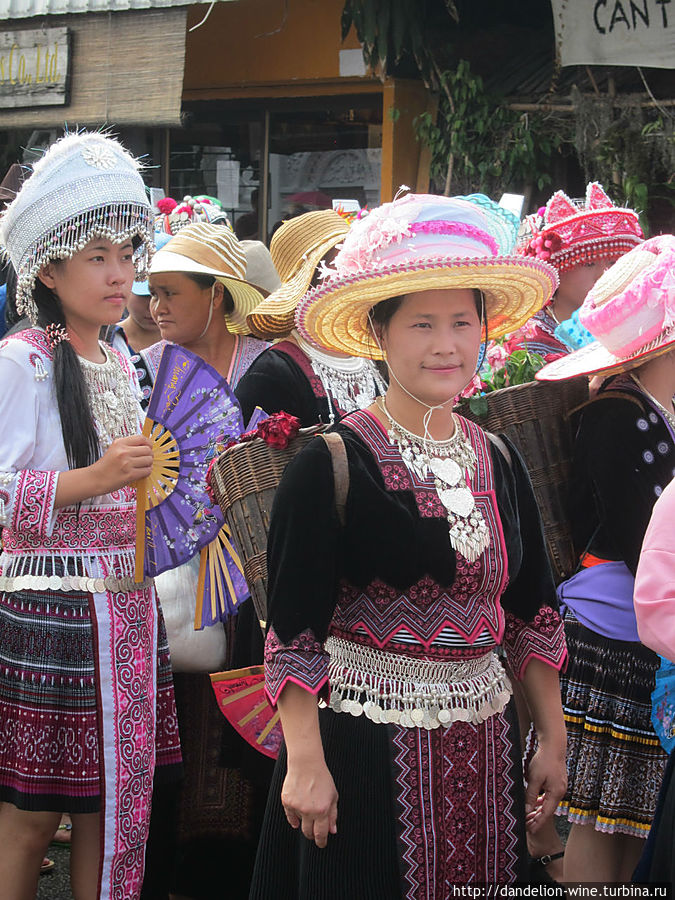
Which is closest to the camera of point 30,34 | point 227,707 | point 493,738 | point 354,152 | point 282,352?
point 493,738

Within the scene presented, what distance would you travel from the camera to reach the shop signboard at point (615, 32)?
21.3 feet

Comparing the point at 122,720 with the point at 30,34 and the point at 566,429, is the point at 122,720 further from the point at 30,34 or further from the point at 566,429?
the point at 30,34

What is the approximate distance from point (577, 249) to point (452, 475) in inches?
97.2

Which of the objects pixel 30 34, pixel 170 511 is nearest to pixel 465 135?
Result: pixel 30 34

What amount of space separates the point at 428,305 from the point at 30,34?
636 centimetres

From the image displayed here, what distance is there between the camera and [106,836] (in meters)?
2.63

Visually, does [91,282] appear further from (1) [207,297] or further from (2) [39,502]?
(1) [207,297]

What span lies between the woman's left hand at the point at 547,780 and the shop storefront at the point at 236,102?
5.62 meters

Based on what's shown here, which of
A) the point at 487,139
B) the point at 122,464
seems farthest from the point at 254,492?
the point at 487,139

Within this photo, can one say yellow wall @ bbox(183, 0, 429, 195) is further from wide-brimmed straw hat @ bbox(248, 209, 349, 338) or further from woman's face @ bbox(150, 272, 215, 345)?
wide-brimmed straw hat @ bbox(248, 209, 349, 338)

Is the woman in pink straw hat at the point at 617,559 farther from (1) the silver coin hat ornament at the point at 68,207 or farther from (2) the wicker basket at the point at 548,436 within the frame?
(1) the silver coin hat ornament at the point at 68,207

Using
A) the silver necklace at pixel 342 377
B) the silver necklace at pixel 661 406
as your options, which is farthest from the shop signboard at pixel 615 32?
the silver necklace at pixel 661 406

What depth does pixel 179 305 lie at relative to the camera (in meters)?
4.13

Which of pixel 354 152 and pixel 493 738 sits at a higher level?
pixel 354 152
